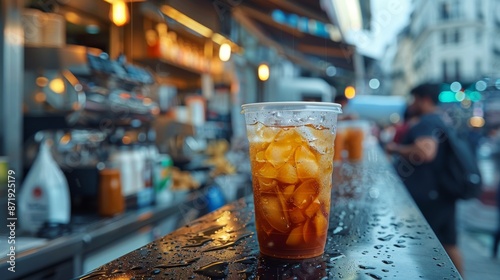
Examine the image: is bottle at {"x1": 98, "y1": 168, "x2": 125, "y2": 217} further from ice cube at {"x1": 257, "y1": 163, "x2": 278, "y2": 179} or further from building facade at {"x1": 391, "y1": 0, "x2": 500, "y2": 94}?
building facade at {"x1": 391, "y1": 0, "x2": 500, "y2": 94}

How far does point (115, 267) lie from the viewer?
0.64 metres

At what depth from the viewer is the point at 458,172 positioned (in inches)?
129

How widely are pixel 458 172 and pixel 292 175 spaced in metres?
2.97

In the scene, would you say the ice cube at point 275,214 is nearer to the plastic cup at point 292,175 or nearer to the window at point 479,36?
the plastic cup at point 292,175

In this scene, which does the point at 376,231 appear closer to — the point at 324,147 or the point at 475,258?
A: the point at 324,147

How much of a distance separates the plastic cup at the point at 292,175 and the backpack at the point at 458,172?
2.87 m

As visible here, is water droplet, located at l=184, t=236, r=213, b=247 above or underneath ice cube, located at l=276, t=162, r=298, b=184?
underneath

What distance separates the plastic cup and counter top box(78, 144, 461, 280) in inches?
1.3

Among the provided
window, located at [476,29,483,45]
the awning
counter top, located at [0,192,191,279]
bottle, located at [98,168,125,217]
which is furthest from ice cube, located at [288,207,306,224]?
window, located at [476,29,483,45]

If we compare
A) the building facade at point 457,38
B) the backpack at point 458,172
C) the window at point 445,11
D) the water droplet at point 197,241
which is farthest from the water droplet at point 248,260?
the window at point 445,11

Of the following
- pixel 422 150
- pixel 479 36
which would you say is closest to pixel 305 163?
pixel 422 150

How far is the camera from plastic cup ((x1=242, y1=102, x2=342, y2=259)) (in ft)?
2.36

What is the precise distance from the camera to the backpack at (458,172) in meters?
3.24

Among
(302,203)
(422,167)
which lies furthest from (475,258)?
(302,203)
